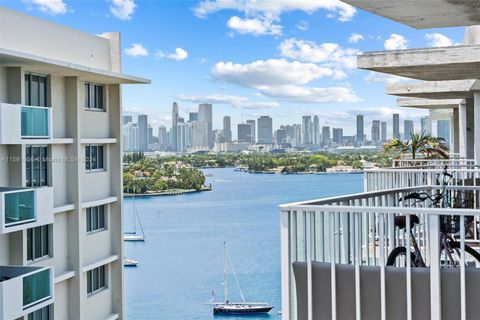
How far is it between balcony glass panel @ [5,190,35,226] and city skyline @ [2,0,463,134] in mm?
56235

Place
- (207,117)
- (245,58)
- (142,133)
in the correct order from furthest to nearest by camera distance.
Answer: (245,58)
(207,117)
(142,133)

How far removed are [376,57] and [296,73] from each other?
229 feet

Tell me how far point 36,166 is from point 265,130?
46.0m

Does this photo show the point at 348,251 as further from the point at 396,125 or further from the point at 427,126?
the point at 396,125

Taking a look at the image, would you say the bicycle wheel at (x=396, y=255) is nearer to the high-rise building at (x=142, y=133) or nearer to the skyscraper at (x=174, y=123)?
the high-rise building at (x=142, y=133)

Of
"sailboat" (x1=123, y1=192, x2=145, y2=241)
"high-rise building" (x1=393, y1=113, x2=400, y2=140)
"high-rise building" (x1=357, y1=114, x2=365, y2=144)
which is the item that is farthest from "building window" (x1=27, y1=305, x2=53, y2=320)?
"sailboat" (x1=123, y1=192, x2=145, y2=241)

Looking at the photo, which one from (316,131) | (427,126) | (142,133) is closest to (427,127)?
(427,126)

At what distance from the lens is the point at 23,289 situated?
1527cm

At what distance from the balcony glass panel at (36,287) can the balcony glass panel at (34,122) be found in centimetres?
339

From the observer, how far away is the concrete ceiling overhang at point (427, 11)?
520cm

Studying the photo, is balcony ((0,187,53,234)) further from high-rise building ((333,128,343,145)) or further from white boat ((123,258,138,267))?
high-rise building ((333,128,343,145))

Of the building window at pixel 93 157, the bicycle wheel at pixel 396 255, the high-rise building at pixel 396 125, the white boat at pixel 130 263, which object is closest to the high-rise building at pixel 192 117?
the white boat at pixel 130 263

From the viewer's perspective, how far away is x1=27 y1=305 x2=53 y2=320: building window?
1733 centimetres

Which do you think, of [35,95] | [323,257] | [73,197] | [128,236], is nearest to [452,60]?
[323,257]
